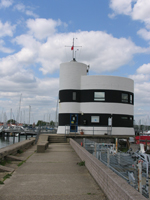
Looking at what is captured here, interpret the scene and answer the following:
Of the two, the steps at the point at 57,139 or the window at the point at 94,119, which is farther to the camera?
the window at the point at 94,119

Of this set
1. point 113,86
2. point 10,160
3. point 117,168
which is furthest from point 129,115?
point 117,168

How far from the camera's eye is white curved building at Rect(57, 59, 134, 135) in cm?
2864

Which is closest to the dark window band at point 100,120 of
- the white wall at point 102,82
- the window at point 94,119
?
the window at point 94,119

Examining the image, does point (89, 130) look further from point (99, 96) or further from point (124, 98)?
point (124, 98)

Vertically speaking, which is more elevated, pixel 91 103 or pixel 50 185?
pixel 91 103

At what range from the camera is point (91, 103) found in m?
28.9

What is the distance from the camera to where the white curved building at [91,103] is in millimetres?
28641

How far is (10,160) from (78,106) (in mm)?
16768

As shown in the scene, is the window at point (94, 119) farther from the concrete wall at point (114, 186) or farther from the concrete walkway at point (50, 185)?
the concrete wall at point (114, 186)

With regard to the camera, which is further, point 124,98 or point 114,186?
point 124,98

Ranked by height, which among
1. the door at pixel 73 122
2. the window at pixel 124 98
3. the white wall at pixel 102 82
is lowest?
the door at pixel 73 122

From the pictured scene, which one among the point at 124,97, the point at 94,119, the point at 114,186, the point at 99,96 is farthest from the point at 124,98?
the point at 114,186

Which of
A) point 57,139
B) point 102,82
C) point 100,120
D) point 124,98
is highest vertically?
point 102,82

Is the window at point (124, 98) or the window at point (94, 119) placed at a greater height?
the window at point (124, 98)
